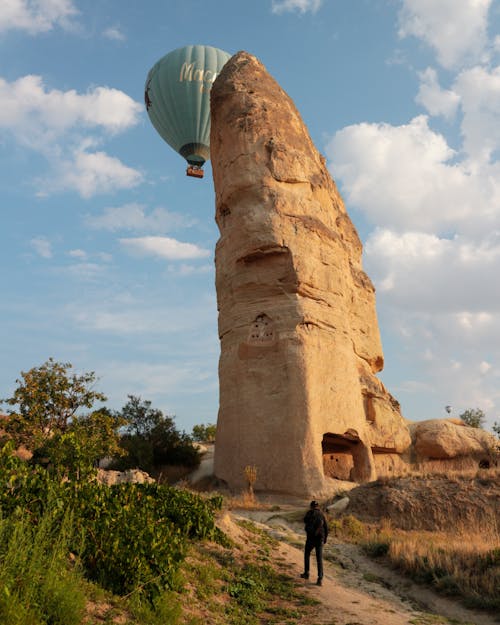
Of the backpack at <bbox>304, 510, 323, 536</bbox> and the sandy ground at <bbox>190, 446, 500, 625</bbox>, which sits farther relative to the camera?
the backpack at <bbox>304, 510, 323, 536</bbox>

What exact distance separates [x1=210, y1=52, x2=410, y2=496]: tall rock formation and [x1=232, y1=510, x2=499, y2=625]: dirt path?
18.6 feet

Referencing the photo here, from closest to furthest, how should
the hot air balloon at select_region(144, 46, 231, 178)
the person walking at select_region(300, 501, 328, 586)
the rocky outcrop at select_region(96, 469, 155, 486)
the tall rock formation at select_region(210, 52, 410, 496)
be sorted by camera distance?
1. the person walking at select_region(300, 501, 328, 586)
2. the rocky outcrop at select_region(96, 469, 155, 486)
3. the tall rock formation at select_region(210, 52, 410, 496)
4. the hot air balloon at select_region(144, 46, 231, 178)

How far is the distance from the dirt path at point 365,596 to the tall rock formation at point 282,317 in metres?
5.68

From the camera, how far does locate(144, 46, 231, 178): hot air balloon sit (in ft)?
103

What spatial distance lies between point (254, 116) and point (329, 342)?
9.07m

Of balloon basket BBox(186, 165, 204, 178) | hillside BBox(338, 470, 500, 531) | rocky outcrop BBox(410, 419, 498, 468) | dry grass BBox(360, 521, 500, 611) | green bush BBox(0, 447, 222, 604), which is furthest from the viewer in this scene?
balloon basket BBox(186, 165, 204, 178)

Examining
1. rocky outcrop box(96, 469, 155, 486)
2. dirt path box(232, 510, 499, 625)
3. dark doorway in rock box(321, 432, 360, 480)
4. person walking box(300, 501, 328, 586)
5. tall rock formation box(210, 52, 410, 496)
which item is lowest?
dirt path box(232, 510, 499, 625)

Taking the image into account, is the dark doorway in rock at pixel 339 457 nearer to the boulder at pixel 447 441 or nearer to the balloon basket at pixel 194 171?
the boulder at pixel 447 441

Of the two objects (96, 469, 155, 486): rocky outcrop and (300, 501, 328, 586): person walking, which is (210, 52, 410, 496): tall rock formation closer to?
(96, 469, 155, 486): rocky outcrop

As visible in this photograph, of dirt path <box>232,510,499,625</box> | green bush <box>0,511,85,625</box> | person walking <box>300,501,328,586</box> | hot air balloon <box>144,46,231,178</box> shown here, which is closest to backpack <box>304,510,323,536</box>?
person walking <box>300,501,328,586</box>

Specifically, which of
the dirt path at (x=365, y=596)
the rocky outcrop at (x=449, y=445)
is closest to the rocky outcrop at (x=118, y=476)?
the dirt path at (x=365, y=596)

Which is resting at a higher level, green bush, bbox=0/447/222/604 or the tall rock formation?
the tall rock formation

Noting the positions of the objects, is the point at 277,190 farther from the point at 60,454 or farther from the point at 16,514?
the point at 16,514

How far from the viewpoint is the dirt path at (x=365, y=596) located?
7281 millimetres
